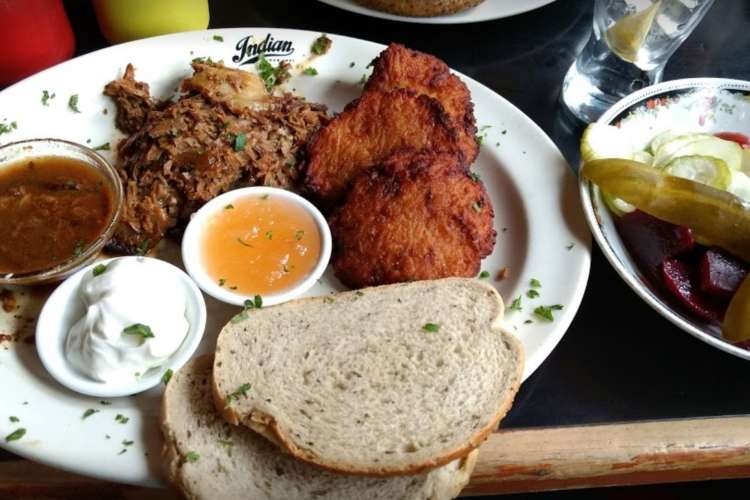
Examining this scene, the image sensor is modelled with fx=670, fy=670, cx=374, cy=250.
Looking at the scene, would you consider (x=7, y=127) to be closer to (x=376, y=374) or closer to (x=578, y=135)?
(x=376, y=374)

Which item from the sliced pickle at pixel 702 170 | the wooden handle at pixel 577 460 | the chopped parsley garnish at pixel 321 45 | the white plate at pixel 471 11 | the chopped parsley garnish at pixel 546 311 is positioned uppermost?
the white plate at pixel 471 11

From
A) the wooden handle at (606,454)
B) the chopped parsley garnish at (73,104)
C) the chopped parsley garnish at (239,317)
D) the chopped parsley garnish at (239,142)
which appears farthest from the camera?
the chopped parsley garnish at (73,104)

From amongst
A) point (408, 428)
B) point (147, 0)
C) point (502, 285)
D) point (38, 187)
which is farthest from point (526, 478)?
point (147, 0)

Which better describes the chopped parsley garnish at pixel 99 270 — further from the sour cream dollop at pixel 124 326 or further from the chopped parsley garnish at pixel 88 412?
the chopped parsley garnish at pixel 88 412

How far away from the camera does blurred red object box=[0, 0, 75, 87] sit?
10.3ft

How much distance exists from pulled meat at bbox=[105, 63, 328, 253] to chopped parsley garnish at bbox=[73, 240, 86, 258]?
0.60 feet

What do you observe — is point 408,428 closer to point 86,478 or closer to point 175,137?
point 86,478

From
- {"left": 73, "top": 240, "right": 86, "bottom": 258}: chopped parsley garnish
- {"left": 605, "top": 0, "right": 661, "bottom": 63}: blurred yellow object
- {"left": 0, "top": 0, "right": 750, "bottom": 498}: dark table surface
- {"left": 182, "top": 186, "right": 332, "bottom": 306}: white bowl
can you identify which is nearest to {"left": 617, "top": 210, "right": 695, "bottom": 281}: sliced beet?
{"left": 0, "top": 0, "right": 750, "bottom": 498}: dark table surface

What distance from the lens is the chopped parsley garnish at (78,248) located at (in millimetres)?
2582

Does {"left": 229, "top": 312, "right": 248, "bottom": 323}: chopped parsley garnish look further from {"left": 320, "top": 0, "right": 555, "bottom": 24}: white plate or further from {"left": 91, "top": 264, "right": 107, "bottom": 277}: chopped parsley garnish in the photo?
{"left": 320, "top": 0, "right": 555, "bottom": 24}: white plate

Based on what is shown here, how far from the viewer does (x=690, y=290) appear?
2629 mm

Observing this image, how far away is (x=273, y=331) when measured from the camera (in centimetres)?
248

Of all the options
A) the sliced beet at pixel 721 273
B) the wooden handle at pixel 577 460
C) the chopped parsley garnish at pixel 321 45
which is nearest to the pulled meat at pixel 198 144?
the chopped parsley garnish at pixel 321 45

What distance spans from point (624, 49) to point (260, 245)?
2.12 metres
